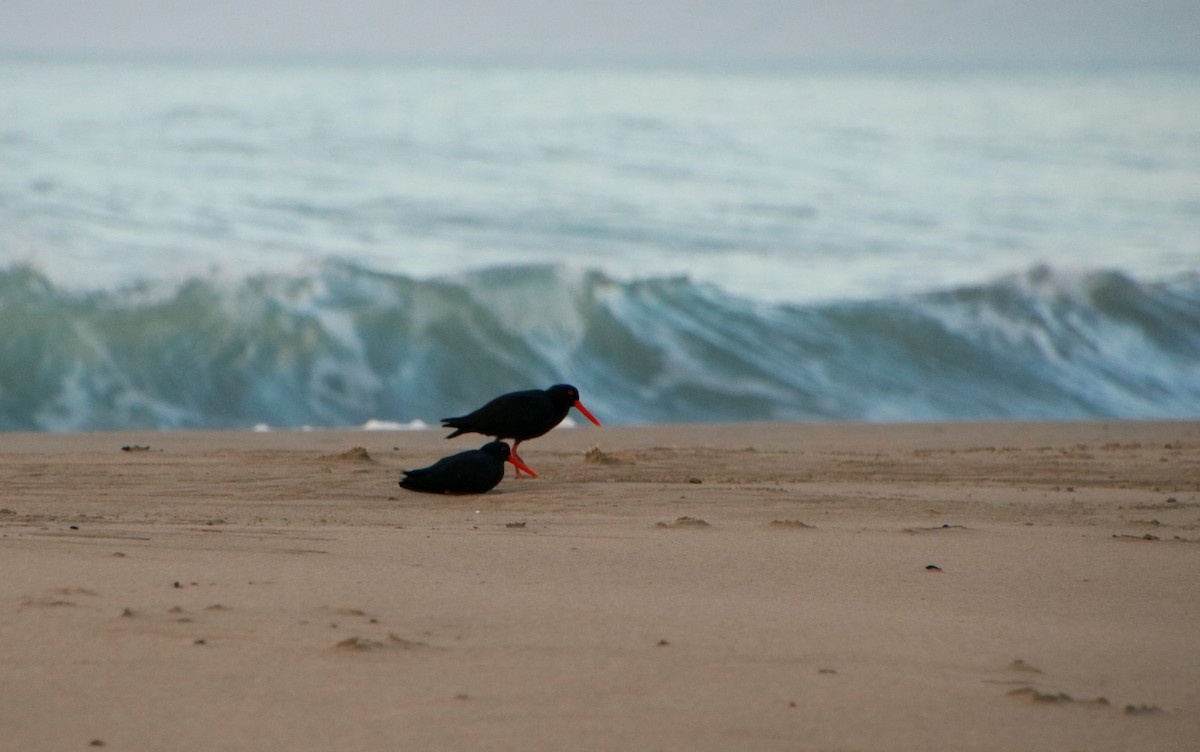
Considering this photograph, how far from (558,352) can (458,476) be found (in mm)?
8533

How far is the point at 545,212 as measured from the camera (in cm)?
2281

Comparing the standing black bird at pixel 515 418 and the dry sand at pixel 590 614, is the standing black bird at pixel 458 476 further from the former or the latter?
the standing black bird at pixel 515 418

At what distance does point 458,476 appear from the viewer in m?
6.11

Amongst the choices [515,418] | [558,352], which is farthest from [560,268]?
[515,418]

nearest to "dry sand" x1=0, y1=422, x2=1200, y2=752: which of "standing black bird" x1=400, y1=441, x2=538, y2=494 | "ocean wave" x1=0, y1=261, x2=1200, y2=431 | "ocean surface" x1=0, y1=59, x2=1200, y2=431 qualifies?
"standing black bird" x1=400, y1=441, x2=538, y2=494

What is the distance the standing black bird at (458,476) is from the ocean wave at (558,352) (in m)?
6.30

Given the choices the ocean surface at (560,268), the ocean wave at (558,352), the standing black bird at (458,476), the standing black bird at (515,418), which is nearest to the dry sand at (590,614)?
the standing black bird at (458,476)

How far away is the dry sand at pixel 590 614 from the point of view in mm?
2967

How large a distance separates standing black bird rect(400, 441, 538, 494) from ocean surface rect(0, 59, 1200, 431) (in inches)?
253

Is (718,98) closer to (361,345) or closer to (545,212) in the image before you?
(545,212)

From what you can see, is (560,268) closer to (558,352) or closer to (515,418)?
(558,352)

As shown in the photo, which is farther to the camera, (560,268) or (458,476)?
(560,268)

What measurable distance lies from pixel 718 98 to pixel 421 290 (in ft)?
112

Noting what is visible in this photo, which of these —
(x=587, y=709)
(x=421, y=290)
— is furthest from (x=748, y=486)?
(x=421, y=290)
